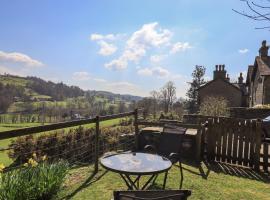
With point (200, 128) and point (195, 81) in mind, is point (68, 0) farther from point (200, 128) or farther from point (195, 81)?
point (195, 81)

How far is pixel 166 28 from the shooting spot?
11969 mm

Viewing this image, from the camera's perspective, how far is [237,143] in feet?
23.8

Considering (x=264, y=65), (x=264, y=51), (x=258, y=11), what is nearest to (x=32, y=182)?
(x=258, y=11)

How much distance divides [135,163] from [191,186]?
67.9 inches

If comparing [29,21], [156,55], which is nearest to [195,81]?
[156,55]

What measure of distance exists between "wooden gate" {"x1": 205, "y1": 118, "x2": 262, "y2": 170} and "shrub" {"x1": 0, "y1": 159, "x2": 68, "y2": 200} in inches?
176

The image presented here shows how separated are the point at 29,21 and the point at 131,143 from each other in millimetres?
11226

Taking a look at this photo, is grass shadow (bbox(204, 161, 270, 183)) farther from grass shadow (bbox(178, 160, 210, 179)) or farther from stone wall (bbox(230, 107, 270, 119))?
stone wall (bbox(230, 107, 270, 119))

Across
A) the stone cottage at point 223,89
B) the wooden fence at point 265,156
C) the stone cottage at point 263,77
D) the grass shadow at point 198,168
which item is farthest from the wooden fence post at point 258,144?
the stone cottage at point 223,89

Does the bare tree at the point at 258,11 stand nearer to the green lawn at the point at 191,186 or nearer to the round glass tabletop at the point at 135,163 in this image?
the round glass tabletop at the point at 135,163

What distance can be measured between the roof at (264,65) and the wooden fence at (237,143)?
1776cm

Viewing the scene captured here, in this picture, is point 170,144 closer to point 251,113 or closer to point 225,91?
point 251,113

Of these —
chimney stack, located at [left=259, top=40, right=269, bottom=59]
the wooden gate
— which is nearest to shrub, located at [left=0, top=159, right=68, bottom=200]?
the wooden gate

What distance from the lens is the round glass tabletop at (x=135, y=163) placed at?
13.1 feet
